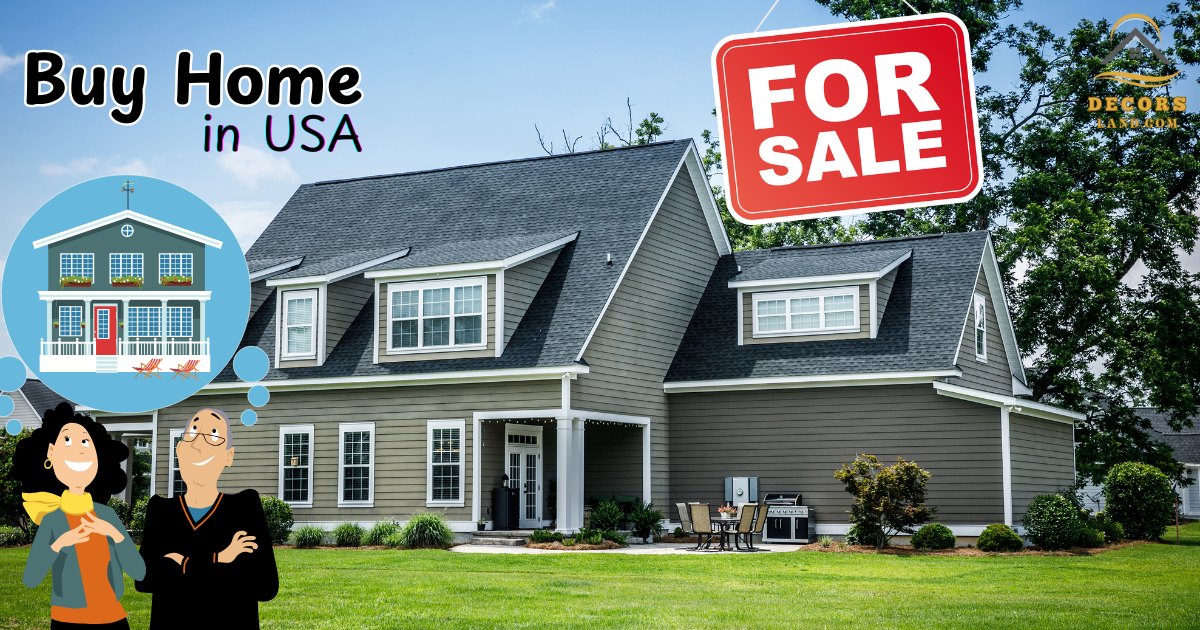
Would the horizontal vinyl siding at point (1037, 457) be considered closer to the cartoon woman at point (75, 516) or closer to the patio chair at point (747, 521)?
the patio chair at point (747, 521)

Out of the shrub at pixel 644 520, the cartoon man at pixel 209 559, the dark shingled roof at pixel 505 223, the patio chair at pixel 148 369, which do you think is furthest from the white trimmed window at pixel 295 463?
the cartoon man at pixel 209 559

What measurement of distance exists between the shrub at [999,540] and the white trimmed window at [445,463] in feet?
32.2

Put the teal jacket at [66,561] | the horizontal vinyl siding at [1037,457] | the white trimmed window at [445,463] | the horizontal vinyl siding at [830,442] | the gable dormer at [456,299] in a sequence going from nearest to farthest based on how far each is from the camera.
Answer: the teal jacket at [66,561], the horizontal vinyl siding at [830,442], the white trimmed window at [445,463], the gable dormer at [456,299], the horizontal vinyl siding at [1037,457]

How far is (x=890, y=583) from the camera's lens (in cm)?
1445

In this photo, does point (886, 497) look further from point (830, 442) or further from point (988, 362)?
point (988, 362)

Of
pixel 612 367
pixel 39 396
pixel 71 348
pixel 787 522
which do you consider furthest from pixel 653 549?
pixel 39 396

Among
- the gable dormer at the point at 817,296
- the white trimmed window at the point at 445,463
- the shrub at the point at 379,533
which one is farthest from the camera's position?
the gable dormer at the point at 817,296

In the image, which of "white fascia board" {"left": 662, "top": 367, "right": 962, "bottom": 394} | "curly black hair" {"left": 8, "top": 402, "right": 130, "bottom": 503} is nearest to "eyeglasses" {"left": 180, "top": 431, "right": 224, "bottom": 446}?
"curly black hair" {"left": 8, "top": 402, "right": 130, "bottom": 503}

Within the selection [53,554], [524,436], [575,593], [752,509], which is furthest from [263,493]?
[53,554]

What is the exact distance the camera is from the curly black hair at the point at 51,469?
18.0 feet

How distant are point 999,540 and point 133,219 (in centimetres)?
1757

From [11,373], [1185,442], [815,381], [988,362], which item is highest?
[988,362]

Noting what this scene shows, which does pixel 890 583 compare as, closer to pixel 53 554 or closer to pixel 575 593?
pixel 575 593

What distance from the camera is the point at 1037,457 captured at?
79.3 ft
